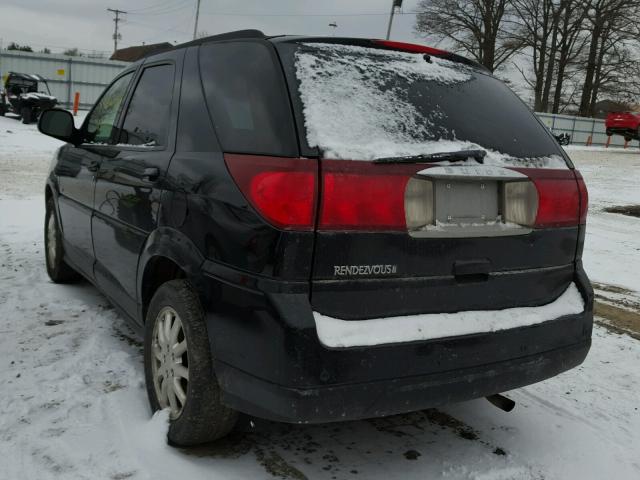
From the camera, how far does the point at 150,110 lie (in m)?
3.21

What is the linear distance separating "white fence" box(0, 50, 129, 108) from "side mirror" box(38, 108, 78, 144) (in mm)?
25954

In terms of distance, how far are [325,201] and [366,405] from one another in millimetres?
724

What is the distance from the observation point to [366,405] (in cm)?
210

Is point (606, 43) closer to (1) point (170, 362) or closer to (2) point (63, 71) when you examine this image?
(2) point (63, 71)

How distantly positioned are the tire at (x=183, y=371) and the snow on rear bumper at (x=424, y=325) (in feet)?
1.89

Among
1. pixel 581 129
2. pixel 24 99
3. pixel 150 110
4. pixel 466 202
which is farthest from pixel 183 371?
pixel 581 129

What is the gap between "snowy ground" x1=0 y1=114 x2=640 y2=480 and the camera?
2473mm

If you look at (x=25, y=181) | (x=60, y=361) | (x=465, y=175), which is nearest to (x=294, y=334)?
(x=465, y=175)

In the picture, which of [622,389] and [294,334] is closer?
[294,334]

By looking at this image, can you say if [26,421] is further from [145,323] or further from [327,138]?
[327,138]

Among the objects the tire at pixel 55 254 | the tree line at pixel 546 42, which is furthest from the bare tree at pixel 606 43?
the tire at pixel 55 254

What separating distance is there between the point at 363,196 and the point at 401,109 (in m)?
0.48

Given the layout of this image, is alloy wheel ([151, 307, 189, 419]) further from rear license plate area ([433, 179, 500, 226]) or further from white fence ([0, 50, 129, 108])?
white fence ([0, 50, 129, 108])

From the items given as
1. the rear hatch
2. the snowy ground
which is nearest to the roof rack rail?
the rear hatch
